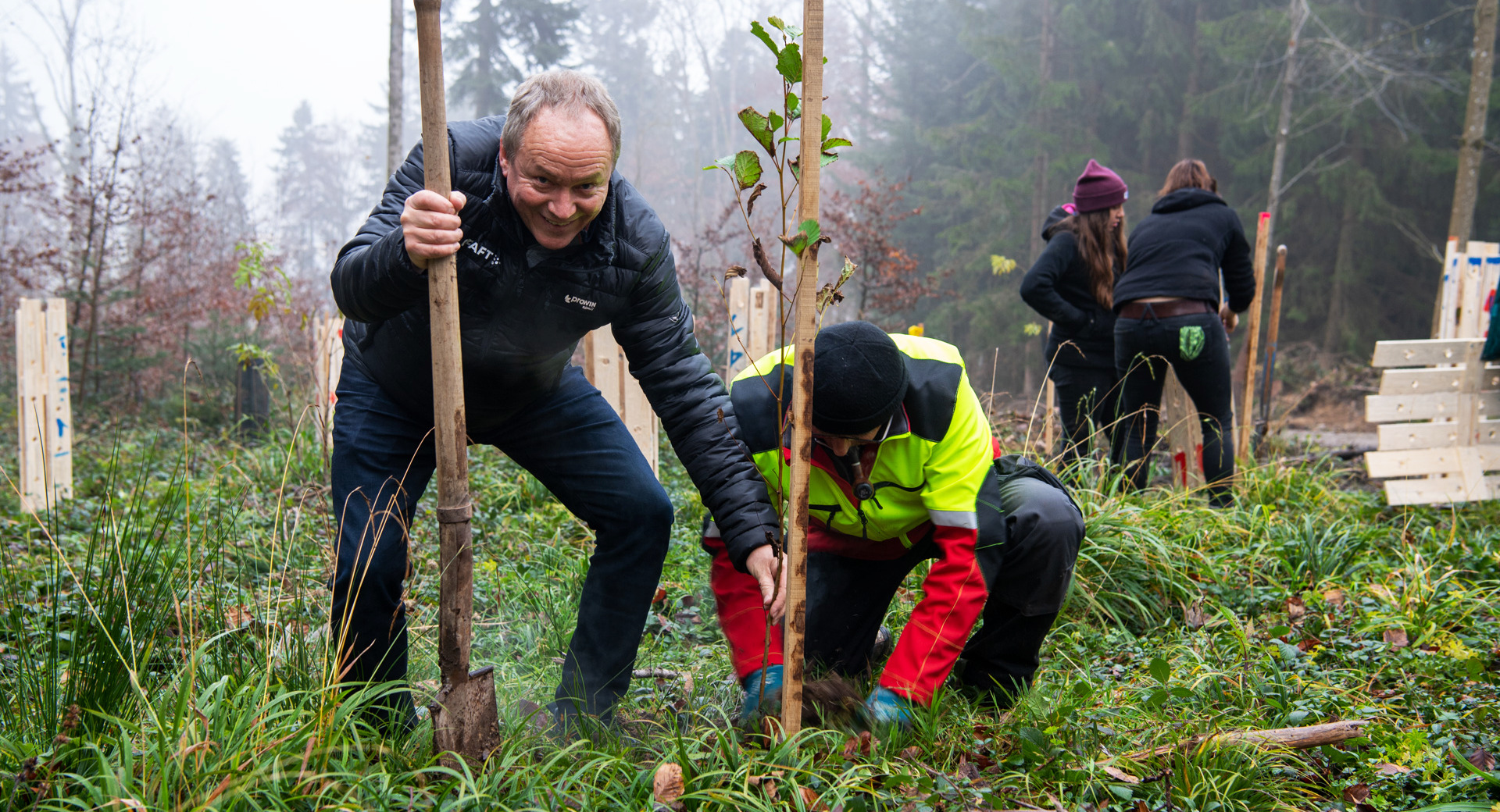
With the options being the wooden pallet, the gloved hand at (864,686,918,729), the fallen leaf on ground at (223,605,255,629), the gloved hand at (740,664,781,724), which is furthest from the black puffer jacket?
the wooden pallet

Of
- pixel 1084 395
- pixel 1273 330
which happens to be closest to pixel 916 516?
pixel 1084 395

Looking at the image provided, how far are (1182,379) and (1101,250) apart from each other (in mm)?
840

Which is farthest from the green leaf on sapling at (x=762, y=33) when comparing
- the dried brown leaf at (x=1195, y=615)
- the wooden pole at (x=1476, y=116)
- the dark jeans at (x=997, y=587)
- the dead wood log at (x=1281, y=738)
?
the wooden pole at (x=1476, y=116)

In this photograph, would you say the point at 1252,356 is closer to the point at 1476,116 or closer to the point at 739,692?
the point at 739,692

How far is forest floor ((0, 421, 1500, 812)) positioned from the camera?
167cm

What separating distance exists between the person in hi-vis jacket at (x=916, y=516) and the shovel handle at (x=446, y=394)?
26.0 inches

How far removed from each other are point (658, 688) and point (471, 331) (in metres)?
1.20

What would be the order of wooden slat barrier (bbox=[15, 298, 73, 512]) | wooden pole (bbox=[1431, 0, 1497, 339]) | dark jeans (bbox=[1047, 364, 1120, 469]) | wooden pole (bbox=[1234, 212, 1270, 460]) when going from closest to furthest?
dark jeans (bbox=[1047, 364, 1120, 469]), wooden pole (bbox=[1234, 212, 1270, 460]), wooden slat barrier (bbox=[15, 298, 73, 512]), wooden pole (bbox=[1431, 0, 1497, 339])

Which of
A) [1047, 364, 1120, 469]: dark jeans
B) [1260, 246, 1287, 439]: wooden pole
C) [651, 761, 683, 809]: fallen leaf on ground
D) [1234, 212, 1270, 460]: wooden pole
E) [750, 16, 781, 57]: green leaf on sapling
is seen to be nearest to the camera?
[750, 16, 781, 57]: green leaf on sapling

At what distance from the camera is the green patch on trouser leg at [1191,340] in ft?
Result: 14.1

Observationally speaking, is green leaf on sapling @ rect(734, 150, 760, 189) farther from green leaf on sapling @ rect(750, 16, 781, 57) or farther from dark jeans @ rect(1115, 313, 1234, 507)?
dark jeans @ rect(1115, 313, 1234, 507)

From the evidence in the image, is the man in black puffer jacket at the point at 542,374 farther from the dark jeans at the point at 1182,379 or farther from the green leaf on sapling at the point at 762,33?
the dark jeans at the point at 1182,379

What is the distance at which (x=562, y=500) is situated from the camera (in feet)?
8.11

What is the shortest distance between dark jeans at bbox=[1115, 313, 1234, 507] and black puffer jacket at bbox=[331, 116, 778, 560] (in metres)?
2.75
